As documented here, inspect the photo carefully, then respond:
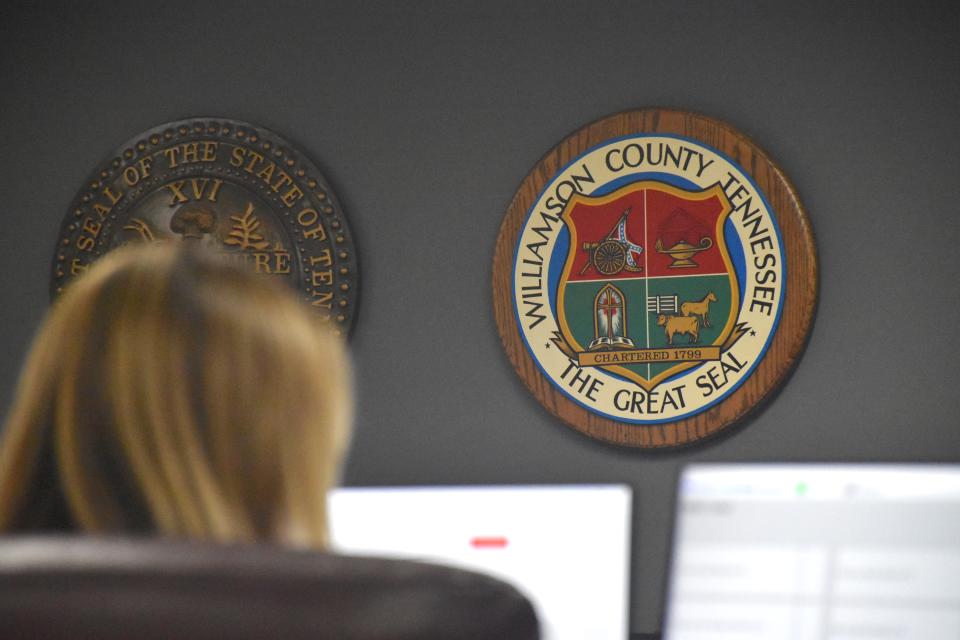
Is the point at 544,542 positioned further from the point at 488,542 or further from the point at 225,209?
the point at 225,209

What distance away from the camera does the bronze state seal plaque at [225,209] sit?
2.49 meters

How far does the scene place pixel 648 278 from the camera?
2.33 m

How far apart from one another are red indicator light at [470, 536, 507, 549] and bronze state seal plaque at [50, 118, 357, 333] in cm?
102

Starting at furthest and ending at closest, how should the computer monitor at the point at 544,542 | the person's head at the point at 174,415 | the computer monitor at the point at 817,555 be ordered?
1. the computer monitor at the point at 544,542
2. the computer monitor at the point at 817,555
3. the person's head at the point at 174,415

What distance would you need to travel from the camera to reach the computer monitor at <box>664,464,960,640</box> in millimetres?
1288

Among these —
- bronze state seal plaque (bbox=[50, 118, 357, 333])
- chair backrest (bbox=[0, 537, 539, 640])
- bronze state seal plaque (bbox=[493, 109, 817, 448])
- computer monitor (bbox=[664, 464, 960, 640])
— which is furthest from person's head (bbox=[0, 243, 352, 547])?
bronze state seal plaque (bbox=[50, 118, 357, 333])

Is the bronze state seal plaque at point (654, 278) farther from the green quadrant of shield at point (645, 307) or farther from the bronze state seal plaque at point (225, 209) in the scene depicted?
the bronze state seal plaque at point (225, 209)

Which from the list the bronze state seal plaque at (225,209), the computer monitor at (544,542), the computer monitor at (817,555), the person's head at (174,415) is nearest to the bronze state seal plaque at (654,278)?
the bronze state seal plaque at (225,209)

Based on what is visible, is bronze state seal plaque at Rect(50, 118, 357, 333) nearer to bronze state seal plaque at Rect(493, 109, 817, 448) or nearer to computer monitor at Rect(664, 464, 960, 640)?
bronze state seal plaque at Rect(493, 109, 817, 448)

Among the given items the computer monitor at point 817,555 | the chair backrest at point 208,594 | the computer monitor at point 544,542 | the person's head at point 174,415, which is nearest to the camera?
the chair backrest at point 208,594

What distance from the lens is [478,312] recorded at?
7.99 ft

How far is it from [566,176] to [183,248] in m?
1.71

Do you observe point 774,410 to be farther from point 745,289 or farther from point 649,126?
point 649,126

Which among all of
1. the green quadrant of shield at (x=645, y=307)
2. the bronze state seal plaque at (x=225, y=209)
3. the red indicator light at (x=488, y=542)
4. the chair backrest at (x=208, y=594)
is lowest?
the red indicator light at (x=488, y=542)
